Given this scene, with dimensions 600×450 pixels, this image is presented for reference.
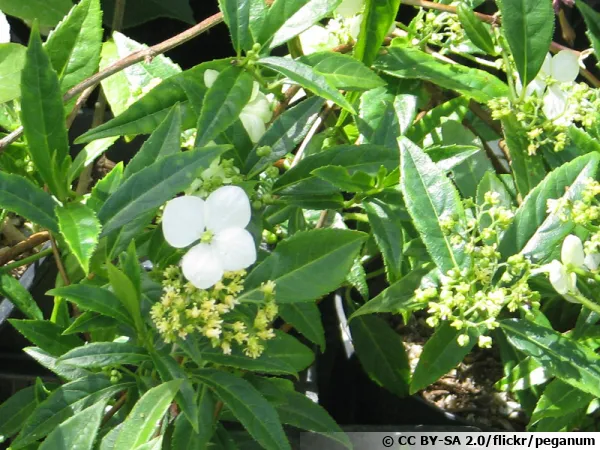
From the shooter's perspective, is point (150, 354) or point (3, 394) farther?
point (3, 394)

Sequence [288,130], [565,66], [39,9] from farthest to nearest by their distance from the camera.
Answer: [39,9] < [565,66] < [288,130]

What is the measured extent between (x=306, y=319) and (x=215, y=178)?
233 millimetres

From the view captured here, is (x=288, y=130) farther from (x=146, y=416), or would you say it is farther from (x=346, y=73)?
(x=146, y=416)

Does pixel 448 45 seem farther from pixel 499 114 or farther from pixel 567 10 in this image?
pixel 567 10

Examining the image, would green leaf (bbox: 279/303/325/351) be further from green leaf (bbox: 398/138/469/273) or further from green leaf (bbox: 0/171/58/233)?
green leaf (bbox: 0/171/58/233)

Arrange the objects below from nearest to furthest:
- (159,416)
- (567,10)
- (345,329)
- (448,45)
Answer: (159,416) → (448,45) → (345,329) → (567,10)

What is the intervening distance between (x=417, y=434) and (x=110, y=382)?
1.56ft

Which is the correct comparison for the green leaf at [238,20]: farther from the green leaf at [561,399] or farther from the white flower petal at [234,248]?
the green leaf at [561,399]

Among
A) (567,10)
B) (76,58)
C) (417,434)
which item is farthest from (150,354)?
(567,10)

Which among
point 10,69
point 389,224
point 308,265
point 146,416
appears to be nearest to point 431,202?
point 389,224

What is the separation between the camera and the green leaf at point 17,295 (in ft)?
2.96

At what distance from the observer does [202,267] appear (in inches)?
26.0

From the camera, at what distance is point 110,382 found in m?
0.76

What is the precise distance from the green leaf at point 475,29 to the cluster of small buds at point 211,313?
43 centimetres
